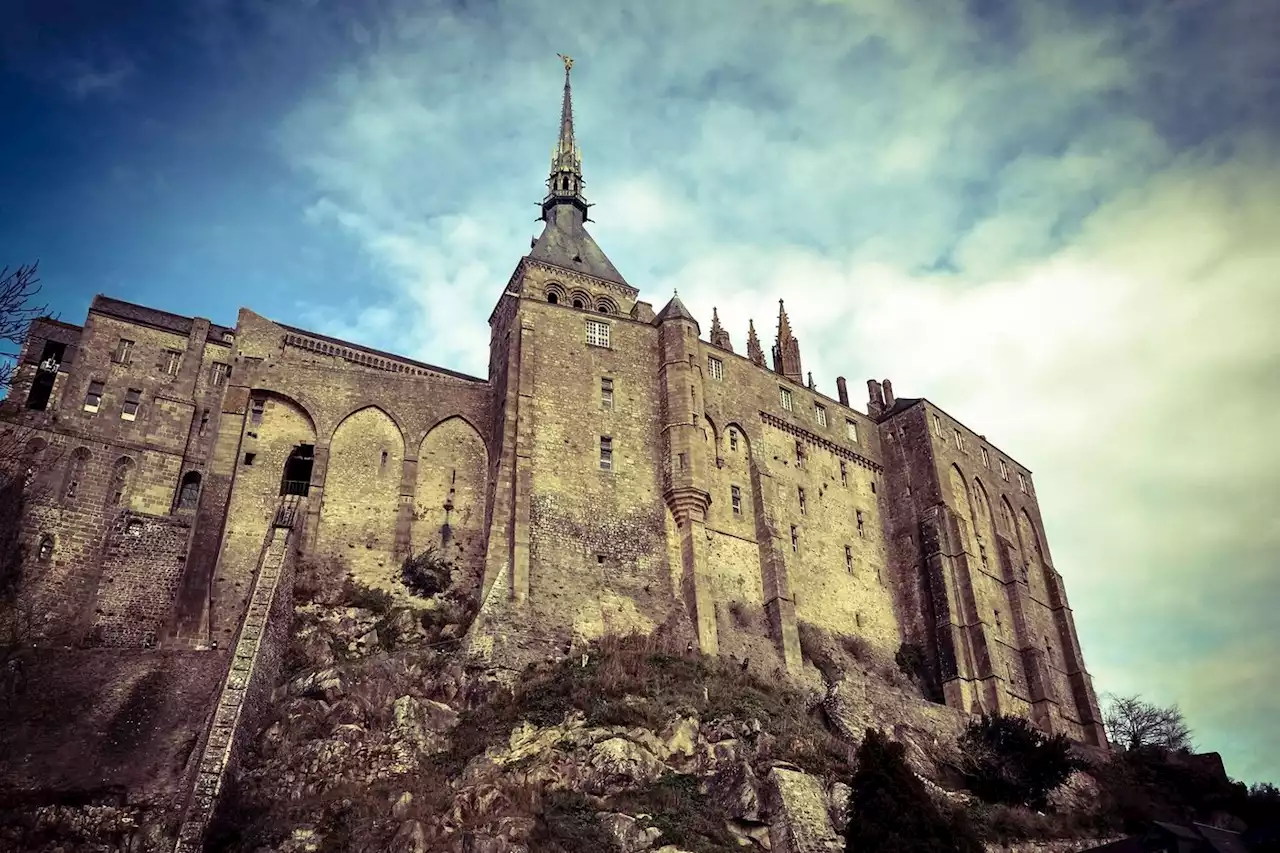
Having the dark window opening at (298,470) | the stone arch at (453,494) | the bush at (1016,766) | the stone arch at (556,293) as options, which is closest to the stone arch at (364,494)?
the dark window opening at (298,470)

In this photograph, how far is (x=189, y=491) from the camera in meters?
44.7

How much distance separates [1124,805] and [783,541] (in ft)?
53.0

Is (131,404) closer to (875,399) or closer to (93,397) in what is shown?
(93,397)

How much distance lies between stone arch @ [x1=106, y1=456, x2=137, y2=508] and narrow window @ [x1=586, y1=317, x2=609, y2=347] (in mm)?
19038

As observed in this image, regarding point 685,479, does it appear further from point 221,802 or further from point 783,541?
point 221,802

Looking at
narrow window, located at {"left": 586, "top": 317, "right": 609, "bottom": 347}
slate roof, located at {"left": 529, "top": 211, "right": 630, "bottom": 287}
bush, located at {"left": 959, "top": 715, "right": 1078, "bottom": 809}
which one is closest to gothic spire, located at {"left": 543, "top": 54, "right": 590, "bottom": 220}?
slate roof, located at {"left": 529, "top": 211, "right": 630, "bottom": 287}

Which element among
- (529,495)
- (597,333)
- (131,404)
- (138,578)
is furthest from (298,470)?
(597,333)

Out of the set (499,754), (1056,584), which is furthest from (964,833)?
(1056,584)

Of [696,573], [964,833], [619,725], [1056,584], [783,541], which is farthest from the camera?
[1056,584]

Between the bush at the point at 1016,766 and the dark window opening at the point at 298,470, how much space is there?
26201 mm

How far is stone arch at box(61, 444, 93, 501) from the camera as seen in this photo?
1667 inches

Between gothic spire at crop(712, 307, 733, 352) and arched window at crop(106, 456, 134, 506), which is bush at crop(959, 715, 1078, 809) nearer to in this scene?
gothic spire at crop(712, 307, 733, 352)

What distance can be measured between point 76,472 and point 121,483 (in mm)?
1674

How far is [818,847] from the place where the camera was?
2925 cm
